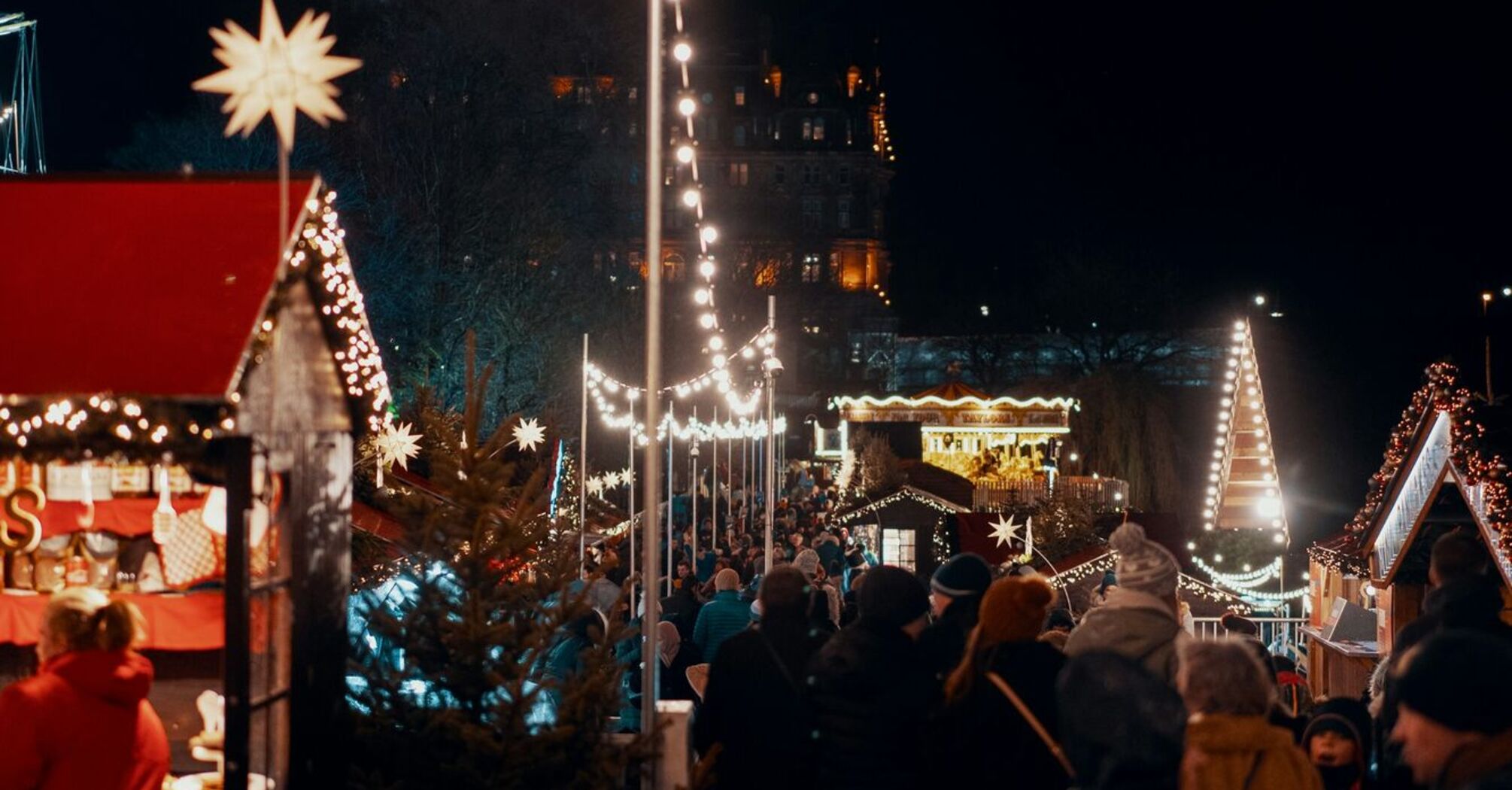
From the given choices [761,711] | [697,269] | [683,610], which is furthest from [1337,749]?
[697,269]

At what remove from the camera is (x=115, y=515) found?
8.05 meters

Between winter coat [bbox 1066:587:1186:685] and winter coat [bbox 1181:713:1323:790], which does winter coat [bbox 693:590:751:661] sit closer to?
winter coat [bbox 1066:587:1186:685]

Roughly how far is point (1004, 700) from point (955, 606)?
85cm

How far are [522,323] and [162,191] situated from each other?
26.1m

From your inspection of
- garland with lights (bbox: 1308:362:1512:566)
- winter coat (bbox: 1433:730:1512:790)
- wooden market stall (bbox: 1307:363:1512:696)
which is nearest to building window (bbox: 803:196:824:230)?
wooden market stall (bbox: 1307:363:1512:696)

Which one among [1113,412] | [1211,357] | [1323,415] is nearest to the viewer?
[1323,415]

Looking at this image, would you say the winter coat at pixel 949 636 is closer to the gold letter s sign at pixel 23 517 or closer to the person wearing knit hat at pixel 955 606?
the person wearing knit hat at pixel 955 606

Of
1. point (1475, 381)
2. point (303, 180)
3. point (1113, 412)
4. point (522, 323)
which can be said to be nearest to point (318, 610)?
point (303, 180)

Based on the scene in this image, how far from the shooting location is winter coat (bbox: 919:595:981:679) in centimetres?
597

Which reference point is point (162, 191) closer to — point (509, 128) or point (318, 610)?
point (318, 610)

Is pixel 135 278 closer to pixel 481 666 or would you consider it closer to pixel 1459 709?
pixel 481 666

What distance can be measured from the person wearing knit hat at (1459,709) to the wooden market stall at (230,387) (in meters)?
4.04

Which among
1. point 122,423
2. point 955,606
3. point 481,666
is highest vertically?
point 122,423

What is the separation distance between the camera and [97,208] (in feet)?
21.2
